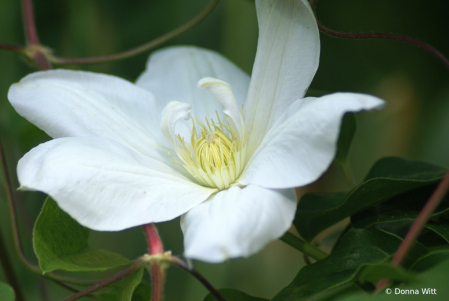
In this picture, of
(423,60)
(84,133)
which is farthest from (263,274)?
(84,133)

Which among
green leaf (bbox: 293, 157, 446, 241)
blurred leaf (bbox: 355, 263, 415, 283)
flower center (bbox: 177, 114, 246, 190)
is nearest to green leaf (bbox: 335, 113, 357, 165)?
green leaf (bbox: 293, 157, 446, 241)

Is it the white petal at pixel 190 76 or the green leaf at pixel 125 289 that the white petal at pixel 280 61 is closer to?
the white petal at pixel 190 76

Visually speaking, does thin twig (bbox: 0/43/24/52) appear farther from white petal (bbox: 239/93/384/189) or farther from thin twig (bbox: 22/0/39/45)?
white petal (bbox: 239/93/384/189)

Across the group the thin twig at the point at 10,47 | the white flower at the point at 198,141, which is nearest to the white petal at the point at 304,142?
the white flower at the point at 198,141

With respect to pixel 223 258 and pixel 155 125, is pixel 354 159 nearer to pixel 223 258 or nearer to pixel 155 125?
pixel 155 125

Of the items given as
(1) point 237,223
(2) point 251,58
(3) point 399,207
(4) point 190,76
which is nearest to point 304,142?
(1) point 237,223
